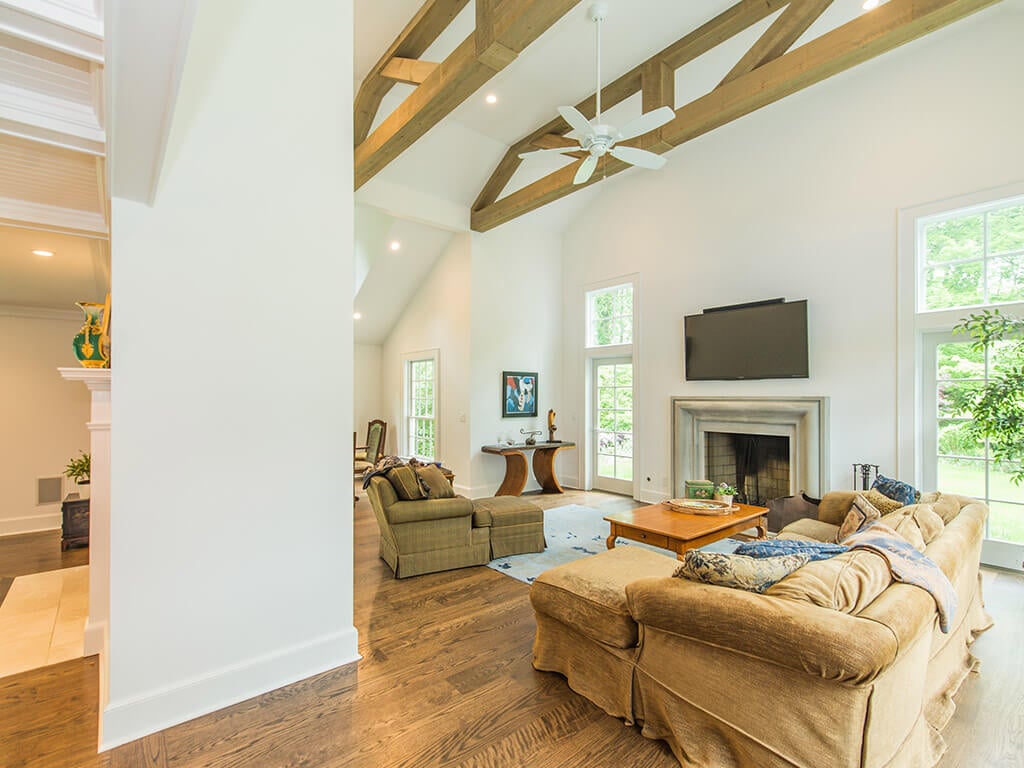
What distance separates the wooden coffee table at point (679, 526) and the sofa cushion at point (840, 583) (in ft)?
5.23

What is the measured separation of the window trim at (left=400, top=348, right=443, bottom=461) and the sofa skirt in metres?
4.79

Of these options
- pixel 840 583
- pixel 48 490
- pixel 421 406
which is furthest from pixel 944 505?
pixel 48 490

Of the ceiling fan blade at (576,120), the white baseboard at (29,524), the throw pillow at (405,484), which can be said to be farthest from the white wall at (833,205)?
the white baseboard at (29,524)

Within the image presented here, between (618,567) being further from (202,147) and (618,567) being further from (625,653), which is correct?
(202,147)

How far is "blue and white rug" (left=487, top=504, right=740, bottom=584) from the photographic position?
152 inches

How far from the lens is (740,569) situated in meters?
1.76

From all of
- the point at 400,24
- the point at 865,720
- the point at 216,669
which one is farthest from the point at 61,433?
the point at 865,720

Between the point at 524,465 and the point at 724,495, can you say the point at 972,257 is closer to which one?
the point at 724,495

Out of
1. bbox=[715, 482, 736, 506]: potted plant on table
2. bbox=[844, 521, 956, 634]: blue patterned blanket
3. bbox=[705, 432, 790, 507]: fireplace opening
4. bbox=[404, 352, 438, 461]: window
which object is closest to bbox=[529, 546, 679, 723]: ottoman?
bbox=[844, 521, 956, 634]: blue patterned blanket

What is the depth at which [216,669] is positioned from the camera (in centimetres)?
210

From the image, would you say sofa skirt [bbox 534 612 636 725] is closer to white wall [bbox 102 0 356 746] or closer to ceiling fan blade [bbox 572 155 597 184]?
white wall [bbox 102 0 356 746]

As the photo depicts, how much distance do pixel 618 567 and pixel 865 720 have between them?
3.64 feet

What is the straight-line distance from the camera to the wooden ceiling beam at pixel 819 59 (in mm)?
3023

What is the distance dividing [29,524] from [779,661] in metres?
6.70
